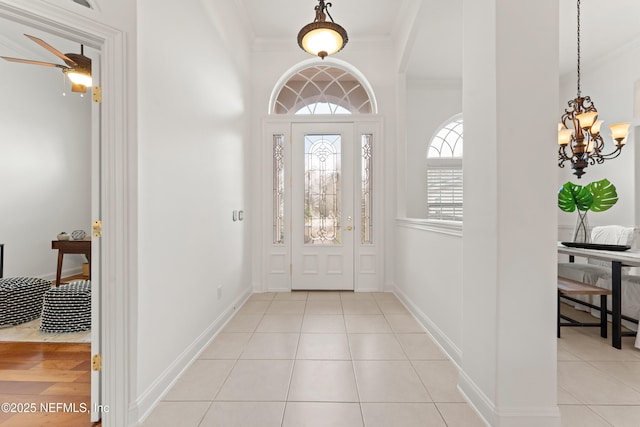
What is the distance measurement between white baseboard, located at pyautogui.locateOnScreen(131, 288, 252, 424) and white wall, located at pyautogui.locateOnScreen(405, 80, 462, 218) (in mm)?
3659

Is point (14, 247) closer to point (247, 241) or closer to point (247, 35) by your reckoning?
point (247, 241)

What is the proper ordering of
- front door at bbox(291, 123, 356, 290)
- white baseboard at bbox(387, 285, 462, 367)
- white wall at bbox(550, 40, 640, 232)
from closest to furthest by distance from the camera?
1. white baseboard at bbox(387, 285, 462, 367)
2. white wall at bbox(550, 40, 640, 232)
3. front door at bbox(291, 123, 356, 290)

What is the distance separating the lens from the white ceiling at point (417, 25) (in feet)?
11.5

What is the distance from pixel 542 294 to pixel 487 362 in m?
0.46

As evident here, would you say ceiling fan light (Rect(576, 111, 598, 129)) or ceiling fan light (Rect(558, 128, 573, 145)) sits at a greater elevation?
ceiling fan light (Rect(576, 111, 598, 129))

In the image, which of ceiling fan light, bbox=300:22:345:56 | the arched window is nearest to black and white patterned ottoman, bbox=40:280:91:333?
ceiling fan light, bbox=300:22:345:56

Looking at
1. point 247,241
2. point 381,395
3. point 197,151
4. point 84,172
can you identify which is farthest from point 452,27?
point 84,172

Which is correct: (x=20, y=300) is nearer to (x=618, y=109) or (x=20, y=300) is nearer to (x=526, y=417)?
(x=526, y=417)

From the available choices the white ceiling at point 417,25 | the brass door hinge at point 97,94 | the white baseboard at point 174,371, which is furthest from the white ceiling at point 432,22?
the white baseboard at point 174,371

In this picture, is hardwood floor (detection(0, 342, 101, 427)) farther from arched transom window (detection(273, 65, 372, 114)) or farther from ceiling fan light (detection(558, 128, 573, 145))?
ceiling fan light (detection(558, 128, 573, 145))

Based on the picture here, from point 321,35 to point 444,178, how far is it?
141 inches

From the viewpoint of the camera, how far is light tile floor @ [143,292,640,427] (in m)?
1.71

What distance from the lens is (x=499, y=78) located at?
1564 millimetres

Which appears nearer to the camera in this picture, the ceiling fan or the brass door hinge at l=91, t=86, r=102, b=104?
the brass door hinge at l=91, t=86, r=102, b=104
